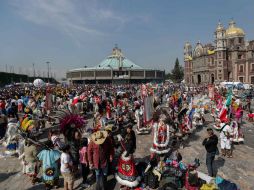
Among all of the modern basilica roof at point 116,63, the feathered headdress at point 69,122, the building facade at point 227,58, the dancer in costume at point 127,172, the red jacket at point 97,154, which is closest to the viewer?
the red jacket at point 97,154

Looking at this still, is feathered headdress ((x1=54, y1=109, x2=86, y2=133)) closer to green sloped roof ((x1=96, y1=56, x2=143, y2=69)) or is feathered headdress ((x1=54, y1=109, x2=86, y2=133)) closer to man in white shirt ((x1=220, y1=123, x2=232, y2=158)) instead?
man in white shirt ((x1=220, y1=123, x2=232, y2=158))

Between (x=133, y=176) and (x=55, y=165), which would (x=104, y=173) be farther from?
(x=55, y=165)

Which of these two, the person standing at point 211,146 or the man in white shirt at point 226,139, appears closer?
the person standing at point 211,146

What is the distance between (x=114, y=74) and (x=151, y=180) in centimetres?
10458

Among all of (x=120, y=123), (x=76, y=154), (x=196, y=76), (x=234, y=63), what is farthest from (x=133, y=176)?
(x=196, y=76)

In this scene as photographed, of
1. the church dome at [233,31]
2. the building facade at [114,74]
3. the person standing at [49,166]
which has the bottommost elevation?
the person standing at [49,166]

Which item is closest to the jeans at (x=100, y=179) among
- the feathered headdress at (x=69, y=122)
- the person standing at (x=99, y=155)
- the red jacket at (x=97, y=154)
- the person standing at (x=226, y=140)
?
the person standing at (x=99, y=155)

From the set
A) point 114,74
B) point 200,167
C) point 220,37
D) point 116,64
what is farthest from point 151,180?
point 116,64

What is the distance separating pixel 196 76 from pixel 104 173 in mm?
89430

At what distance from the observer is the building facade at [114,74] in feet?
357

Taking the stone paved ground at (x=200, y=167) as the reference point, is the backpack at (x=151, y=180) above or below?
above

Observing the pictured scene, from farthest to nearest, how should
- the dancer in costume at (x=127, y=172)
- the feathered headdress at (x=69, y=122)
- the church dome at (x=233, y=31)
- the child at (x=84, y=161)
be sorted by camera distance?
the church dome at (x=233, y=31) → the feathered headdress at (x=69, y=122) → the child at (x=84, y=161) → the dancer in costume at (x=127, y=172)

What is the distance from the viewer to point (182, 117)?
12.7 m

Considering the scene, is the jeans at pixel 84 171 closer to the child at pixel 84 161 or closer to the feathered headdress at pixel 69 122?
the child at pixel 84 161
